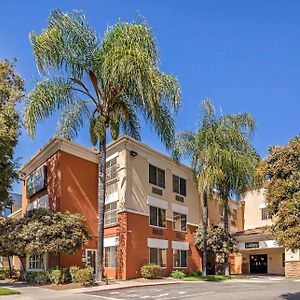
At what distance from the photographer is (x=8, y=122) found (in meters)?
24.3

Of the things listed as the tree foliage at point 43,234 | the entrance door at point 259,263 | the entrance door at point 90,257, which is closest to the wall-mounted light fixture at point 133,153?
the tree foliage at point 43,234

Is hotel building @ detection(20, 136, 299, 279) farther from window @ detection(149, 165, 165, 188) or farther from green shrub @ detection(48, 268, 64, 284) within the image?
green shrub @ detection(48, 268, 64, 284)

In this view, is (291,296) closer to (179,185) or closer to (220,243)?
(220,243)

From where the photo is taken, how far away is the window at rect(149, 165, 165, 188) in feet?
104

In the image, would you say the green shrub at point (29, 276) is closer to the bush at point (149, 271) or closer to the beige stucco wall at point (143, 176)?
the bush at point (149, 271)

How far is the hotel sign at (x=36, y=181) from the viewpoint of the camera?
30031 mm

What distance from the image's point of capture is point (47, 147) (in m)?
29.8

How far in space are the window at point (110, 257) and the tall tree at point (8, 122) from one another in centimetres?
747

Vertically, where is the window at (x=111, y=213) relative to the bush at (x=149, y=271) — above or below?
above

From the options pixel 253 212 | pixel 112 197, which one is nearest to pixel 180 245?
pixel 112 197

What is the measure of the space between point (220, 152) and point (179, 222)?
7.38m

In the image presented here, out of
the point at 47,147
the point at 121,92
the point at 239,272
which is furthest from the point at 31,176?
the point at 239,272

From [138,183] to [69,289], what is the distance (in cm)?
A: 1039

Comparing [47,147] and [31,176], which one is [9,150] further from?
[31,176]
